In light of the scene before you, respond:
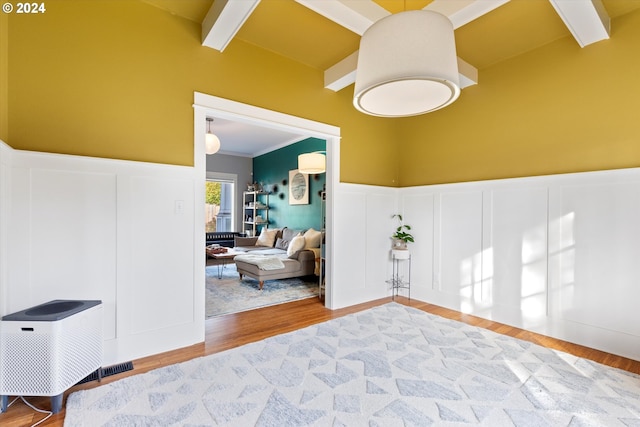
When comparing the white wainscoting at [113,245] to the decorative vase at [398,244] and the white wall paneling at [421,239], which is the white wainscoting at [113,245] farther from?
the white wall paneling at [421,239]

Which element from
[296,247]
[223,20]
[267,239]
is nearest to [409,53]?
[223,20]

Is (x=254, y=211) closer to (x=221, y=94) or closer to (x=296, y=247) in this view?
(x=296, y=247)

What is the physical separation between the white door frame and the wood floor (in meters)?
0.48

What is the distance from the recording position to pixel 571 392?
2.03m

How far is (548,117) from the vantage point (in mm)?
3107

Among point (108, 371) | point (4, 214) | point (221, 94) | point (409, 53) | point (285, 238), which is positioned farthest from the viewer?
point (285, 238)

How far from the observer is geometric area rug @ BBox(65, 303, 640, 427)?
69.4 inches

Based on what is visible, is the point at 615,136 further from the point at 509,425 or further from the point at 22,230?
the point at 22,230

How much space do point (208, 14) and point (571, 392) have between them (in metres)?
Result: 4.14

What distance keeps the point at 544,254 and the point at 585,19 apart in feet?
7.01

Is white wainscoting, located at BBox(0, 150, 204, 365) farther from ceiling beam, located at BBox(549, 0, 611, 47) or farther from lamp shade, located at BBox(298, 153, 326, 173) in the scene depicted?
ceiling beam, located at BBox(549, 0, 611, 47)

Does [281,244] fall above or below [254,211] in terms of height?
below

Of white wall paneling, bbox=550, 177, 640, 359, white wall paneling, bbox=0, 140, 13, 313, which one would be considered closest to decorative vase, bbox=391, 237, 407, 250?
white wall paneling, bbox=550, 177, 640, 359

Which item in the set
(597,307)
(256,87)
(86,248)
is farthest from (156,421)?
(597,307)
